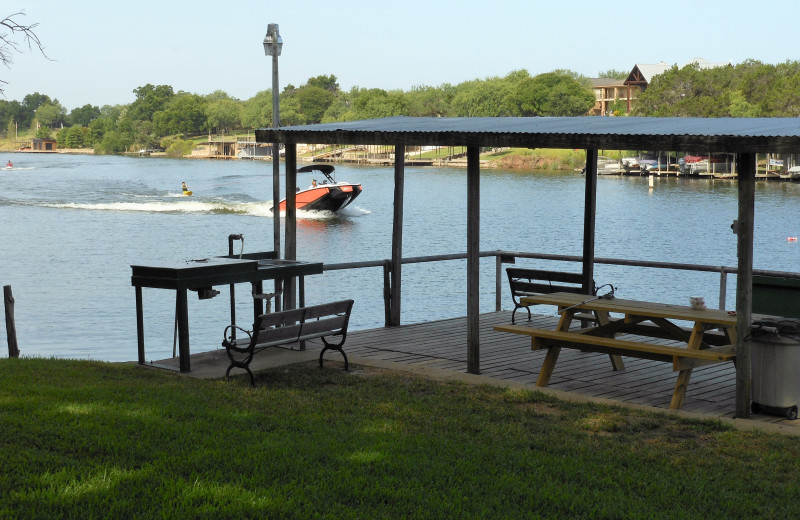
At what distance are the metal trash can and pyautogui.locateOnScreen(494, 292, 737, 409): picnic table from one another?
0.23 metres

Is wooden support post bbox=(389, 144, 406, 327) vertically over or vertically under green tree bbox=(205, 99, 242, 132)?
under

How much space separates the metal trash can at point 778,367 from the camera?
739 cm

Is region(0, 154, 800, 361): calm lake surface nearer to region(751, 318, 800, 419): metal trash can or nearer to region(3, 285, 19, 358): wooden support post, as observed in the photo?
region(3, 285, 19, 358): wooden support post

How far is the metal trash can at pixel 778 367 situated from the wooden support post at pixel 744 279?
0.40ft

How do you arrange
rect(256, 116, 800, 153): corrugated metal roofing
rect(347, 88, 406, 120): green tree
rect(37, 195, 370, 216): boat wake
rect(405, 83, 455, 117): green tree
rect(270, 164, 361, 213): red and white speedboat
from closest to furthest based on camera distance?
rect(256, 116, 800, 153): corrugated metal roofing
rect(270, 164, 361, 213): red and white speedboat
rect(37, 195, 370, 216): boat wake
rect(347, 88, 406, 120): green tree
rect(405, 83, 455, 117): green tree

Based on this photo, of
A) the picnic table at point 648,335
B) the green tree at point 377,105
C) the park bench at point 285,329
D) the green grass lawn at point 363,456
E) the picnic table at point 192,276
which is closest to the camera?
the green grass lawn at point 363,456

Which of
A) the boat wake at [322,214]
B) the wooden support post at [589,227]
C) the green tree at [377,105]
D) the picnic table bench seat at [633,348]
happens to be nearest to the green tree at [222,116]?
the green tree at [377,105]

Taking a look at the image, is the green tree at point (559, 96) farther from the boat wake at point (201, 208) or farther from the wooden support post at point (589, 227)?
the wooden support post at point (589, 227)

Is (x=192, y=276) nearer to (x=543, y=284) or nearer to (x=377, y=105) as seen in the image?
(x=543, y=284)

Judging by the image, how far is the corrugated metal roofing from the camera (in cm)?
693

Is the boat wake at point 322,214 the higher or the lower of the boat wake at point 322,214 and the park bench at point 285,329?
the lower

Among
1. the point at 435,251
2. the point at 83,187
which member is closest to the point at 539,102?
the point at 83,187

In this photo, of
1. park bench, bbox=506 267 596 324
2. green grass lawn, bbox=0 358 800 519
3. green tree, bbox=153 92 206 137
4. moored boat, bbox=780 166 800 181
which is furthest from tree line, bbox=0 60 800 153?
green grass lawn, bbox=0 358 800 519

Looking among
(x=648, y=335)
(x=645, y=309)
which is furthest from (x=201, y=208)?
(x=645, y=309)
